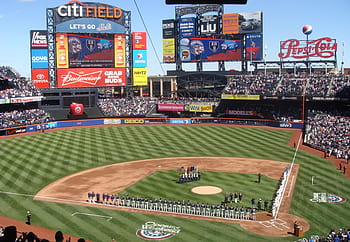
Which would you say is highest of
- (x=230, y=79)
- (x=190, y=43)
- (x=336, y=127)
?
(x=190, y=43)

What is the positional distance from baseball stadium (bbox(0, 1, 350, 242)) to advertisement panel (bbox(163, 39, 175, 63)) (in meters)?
0.34

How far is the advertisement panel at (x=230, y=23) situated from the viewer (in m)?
81.2

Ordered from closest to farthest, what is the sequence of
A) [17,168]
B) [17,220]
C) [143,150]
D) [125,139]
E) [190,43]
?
1. [17,220]
2. [17,168]
3. [143,150]
4. [125,139]
5. [190,43]

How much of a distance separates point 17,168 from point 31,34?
3931 centimetres

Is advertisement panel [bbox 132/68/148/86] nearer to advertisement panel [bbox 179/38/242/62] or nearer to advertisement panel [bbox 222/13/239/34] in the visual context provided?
advertisement panel [bbox 179/38/242/62]

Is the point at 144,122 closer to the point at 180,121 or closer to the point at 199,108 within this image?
the point at 180,121

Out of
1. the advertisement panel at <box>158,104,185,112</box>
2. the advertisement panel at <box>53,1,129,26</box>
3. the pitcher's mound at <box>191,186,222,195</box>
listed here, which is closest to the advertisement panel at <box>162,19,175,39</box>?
the advertisement panel at <box>53,1,129,26</box>

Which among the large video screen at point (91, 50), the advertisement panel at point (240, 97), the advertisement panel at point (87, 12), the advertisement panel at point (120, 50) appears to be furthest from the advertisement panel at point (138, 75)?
the advertisement panel at point (240, 97)

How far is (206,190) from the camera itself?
1261 inches

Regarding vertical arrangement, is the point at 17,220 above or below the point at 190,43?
below

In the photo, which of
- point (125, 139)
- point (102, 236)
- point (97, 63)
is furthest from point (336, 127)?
point (97, 63)

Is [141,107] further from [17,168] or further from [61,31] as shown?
[17,168]

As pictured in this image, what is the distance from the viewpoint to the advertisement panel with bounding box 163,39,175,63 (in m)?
88.2

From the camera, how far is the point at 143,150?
166 ft
